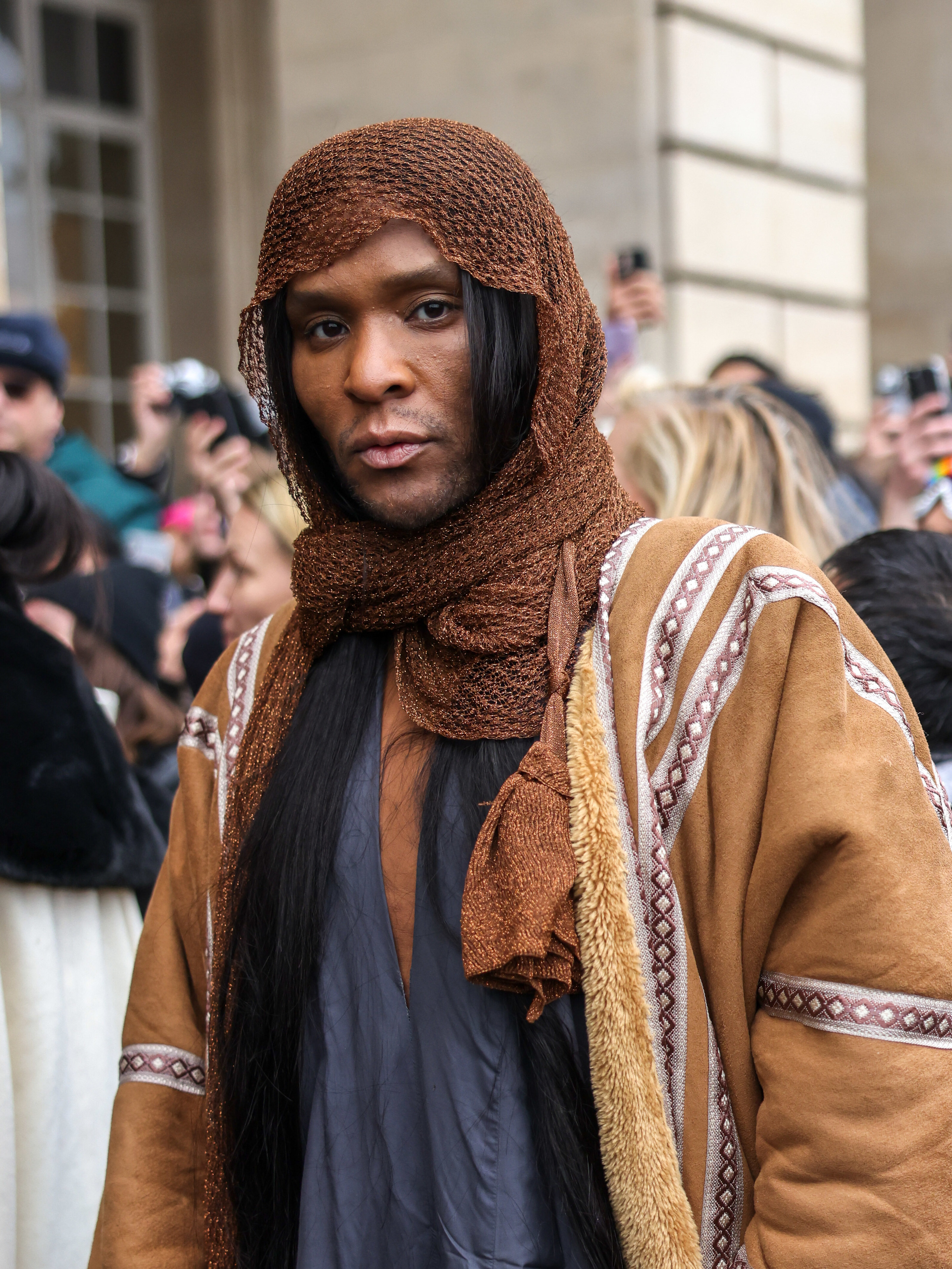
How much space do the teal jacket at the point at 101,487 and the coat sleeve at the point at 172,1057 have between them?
3174 millimetres

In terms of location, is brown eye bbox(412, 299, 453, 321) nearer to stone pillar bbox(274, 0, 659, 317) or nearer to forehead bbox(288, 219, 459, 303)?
forehead bbox(288, 219, 459, 303)

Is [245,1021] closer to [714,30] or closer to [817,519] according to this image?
[817,519]

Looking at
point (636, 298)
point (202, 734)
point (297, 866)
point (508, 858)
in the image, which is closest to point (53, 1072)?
point (202, 734)

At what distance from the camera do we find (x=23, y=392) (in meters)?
4.30

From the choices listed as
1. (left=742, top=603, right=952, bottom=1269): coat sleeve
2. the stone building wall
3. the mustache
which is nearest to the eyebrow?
the mustache

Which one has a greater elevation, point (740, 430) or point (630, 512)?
point (740, 430)

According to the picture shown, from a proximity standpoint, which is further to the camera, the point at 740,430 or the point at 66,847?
the point at 740,430

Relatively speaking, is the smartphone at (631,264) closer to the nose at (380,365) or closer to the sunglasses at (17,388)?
the sunglasses at (17,388)

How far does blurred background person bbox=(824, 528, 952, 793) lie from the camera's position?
182 cm

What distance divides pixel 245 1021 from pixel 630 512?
711mm

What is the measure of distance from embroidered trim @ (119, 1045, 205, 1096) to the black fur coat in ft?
2.19

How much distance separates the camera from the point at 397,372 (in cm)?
143

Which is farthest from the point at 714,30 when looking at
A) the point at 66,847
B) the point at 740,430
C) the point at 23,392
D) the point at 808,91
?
the point at 66,847

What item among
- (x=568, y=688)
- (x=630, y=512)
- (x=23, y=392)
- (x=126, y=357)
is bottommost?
(x=568, y=688)
